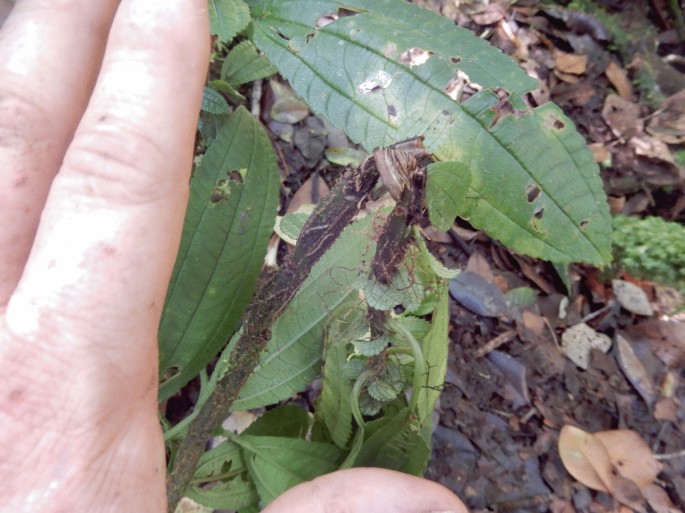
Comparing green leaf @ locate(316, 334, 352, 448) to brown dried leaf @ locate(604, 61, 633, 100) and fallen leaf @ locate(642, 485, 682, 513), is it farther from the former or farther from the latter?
brown dried leaf @ locate(604, 61, 633, 100)

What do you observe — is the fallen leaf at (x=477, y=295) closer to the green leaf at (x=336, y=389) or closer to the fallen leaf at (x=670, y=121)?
the green leaf at (x=336, y=389)

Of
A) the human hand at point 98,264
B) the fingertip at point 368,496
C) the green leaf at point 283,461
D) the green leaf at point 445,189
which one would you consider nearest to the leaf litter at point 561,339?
the green leaf at point 283,461

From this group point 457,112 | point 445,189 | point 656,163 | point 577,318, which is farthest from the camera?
point 656,163

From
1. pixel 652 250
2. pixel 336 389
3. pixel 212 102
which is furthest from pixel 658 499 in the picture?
pixel 212 102

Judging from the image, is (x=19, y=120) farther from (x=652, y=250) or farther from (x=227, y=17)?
(x=652, y=250)

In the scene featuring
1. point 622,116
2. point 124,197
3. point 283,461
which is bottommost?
point 283,461

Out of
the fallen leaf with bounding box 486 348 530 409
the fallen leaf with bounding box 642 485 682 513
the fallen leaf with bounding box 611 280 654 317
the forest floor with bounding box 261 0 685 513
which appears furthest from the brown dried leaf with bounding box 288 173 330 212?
the fallen leaf with bounding box 642 485 682 513
